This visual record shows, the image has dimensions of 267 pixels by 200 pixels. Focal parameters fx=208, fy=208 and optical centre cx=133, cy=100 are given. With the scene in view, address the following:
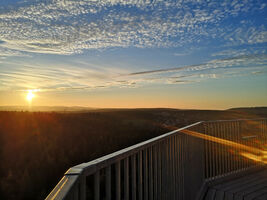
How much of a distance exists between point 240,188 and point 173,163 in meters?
3.06

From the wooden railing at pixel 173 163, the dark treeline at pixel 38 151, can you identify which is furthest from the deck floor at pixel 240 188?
the dark treeline at pixel 38 151

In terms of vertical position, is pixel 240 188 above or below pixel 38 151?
below

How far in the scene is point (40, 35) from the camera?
1014cm

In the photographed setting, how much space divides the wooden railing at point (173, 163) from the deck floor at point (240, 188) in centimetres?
27

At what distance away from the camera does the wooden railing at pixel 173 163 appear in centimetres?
133

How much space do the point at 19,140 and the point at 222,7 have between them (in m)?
8.74

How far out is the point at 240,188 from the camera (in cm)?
498

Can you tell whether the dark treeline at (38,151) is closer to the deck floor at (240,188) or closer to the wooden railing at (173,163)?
the wooden railing at (173,163)

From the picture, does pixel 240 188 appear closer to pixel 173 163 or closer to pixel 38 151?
pixel 173 163

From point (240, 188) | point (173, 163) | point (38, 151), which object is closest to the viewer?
point (173, 163)

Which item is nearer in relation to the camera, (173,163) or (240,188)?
(173,163)

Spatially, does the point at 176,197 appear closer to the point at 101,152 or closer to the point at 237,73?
the point at 101,152

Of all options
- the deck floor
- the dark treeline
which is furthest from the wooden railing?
the dark treeline

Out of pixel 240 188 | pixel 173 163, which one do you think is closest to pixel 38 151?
pixel 173 163
